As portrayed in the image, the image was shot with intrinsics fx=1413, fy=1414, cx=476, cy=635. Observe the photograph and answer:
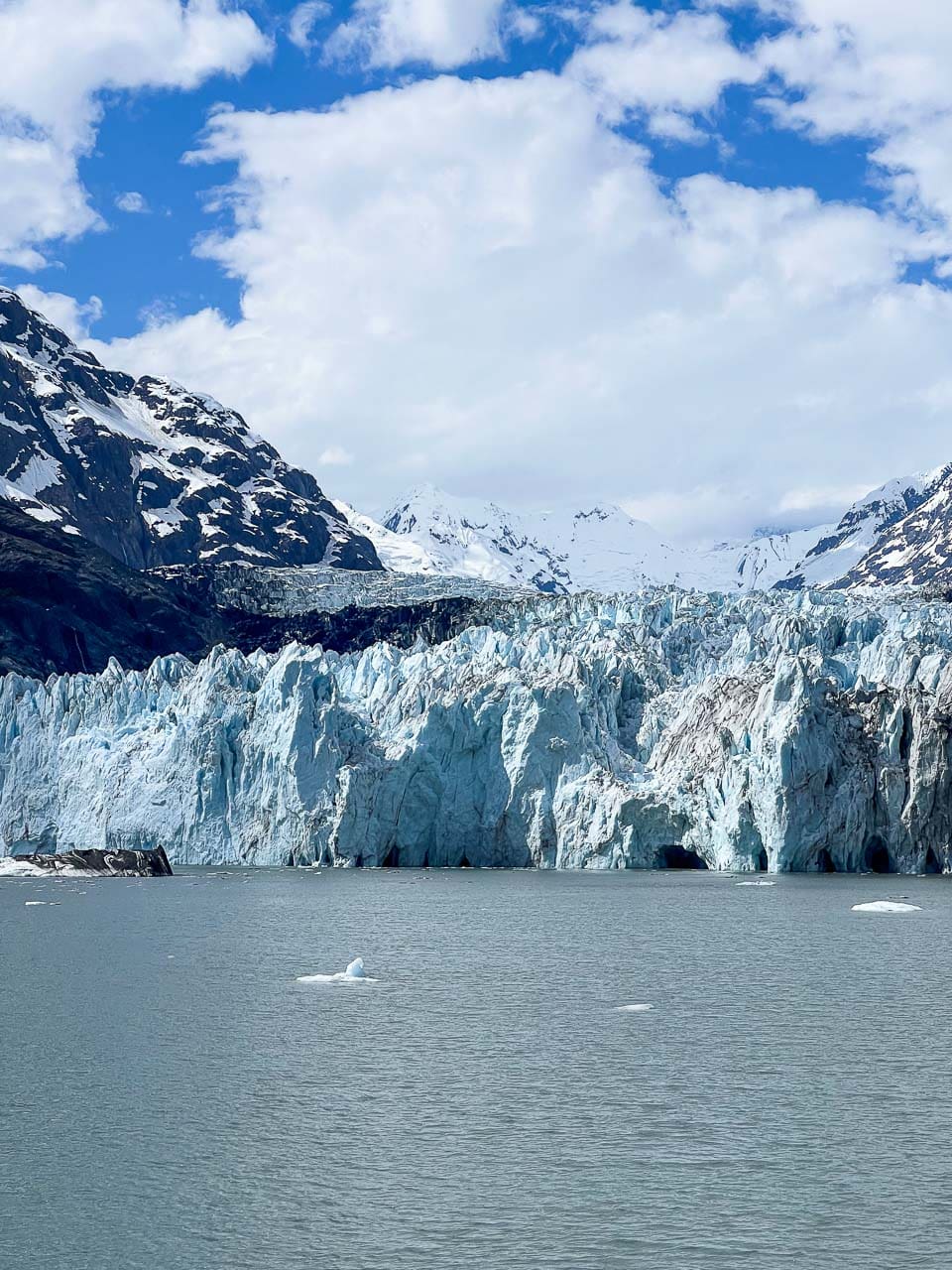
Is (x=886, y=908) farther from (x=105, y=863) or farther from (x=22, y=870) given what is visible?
(x=22, y=870)

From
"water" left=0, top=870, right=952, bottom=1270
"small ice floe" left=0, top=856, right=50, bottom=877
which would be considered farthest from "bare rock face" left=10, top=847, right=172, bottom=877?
"water" left=0, top=870, right=952, bottom=1270

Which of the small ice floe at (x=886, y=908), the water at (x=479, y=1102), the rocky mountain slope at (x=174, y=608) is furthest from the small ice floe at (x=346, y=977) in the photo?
the rocky mountain slope at (x=174, y=608)

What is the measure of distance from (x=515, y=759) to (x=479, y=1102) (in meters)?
50.0

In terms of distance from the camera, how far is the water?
15.6 meters

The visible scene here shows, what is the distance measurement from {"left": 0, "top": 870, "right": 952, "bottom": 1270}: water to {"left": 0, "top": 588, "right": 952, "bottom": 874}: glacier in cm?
2314

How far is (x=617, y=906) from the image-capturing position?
5262cm

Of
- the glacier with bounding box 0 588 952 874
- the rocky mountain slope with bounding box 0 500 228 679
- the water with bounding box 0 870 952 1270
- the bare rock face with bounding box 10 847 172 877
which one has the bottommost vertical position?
the water with bounding box 0 870 952 1270

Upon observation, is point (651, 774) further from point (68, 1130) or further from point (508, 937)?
point (68, 1130)

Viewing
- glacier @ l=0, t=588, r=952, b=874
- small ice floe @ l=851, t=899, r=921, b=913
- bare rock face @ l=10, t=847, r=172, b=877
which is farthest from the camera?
bare rock face @ l=10, t=847, r=172, b=877

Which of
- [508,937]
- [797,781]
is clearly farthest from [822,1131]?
[797,781]

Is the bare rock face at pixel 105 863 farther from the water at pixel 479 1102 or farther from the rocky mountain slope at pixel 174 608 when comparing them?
the rocky mountain slope at pixel 174 608

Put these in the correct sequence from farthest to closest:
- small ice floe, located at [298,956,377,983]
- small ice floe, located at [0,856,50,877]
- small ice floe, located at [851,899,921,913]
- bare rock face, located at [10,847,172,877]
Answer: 1. small ice floe, located at [0,856,50,877]
2. bare rock face, located at [10,847,172,877]
3. small ice floe, located at [851,899,921,913]
4. small ice floe, located at [298,956,377,983]

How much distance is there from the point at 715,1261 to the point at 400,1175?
462 cm

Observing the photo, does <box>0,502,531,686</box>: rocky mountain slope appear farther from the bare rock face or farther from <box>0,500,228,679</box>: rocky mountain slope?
the bare rock face
